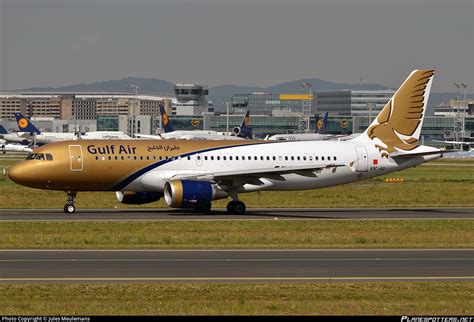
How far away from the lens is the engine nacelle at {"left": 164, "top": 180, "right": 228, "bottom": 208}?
45.5m

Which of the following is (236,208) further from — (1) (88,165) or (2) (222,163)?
(1) (88,165)

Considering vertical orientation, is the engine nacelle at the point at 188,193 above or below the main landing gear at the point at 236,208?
above

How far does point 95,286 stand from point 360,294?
6388 mm

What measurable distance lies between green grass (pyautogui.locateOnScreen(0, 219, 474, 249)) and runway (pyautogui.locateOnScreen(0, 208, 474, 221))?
9.85 ft

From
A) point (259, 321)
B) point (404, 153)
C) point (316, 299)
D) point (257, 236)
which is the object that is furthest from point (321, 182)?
point (259, 321)

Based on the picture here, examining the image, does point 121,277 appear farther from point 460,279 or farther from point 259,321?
point 460,279

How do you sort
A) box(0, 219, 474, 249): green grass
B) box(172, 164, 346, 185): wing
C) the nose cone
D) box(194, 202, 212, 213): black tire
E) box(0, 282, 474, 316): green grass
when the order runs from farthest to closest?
1. box(194, 202, 212, 213): black tire
2. box(172, 164, 346, 185): wing
3. the nose cone
4. box(0, 219, 474, 249): green grass
5. box(0, 282, 474, 316): green grass

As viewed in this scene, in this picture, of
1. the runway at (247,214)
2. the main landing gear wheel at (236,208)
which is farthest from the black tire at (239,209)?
the runway at (247,214)

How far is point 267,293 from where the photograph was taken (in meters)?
22.6

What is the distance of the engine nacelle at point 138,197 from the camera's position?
49688 millimetres

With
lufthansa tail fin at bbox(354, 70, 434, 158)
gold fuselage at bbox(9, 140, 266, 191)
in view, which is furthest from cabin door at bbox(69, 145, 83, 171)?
lufthansa tail fin at bbox(354, 70, 434, 158)

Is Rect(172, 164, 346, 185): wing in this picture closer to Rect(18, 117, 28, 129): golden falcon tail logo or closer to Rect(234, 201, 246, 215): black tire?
Rect(234, 201, 246, 215): black tire

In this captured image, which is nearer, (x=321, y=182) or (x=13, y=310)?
(x=13, y=310)

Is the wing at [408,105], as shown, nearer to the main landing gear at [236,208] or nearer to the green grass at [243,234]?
the main landing gear at [236,208]
